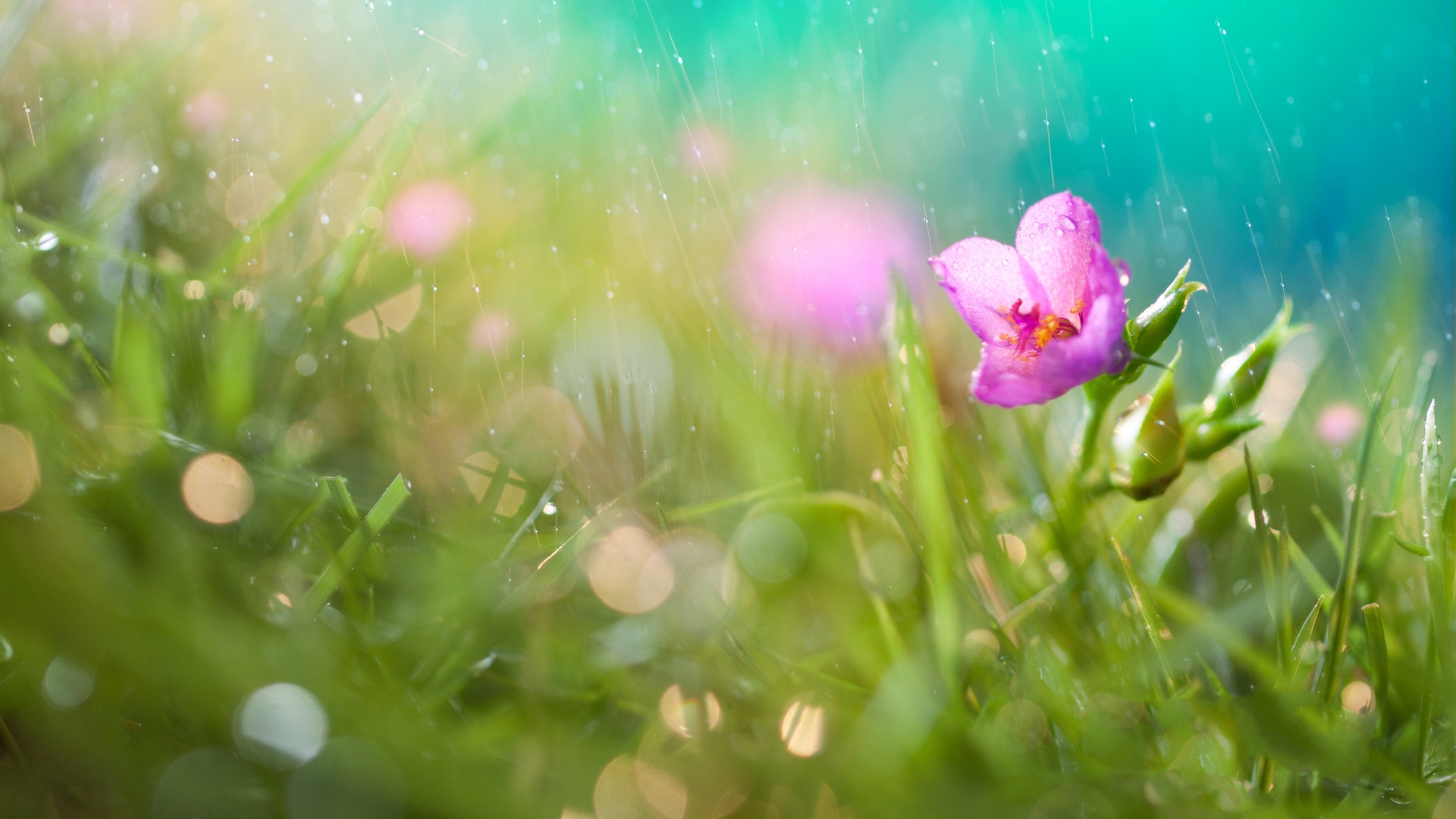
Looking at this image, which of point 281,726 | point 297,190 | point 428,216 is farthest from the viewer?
point 428,216

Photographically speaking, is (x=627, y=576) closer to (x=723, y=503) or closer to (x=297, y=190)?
(x=723, y=503)

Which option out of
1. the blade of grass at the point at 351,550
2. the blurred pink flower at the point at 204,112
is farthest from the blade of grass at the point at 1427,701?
the blurred pink flower at the point at 204,112

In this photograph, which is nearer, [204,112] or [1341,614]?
[1341,614]

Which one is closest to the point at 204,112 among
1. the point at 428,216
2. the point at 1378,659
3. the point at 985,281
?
the point at 428,216

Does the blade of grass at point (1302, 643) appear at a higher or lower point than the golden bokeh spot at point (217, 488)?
lower

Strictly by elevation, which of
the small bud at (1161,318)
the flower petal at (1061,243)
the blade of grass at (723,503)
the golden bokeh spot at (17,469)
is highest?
the flower petal at (1061,243)

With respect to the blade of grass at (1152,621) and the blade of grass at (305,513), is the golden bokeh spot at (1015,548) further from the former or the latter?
the blade of grass at (305,513)

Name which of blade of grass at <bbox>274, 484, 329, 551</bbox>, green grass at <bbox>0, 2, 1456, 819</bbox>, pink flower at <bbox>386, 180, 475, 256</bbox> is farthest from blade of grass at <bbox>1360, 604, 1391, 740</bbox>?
pink flower at <bbox>386, 180, 475, 256</bbox>

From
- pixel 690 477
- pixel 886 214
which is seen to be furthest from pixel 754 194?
pixel 690 477
